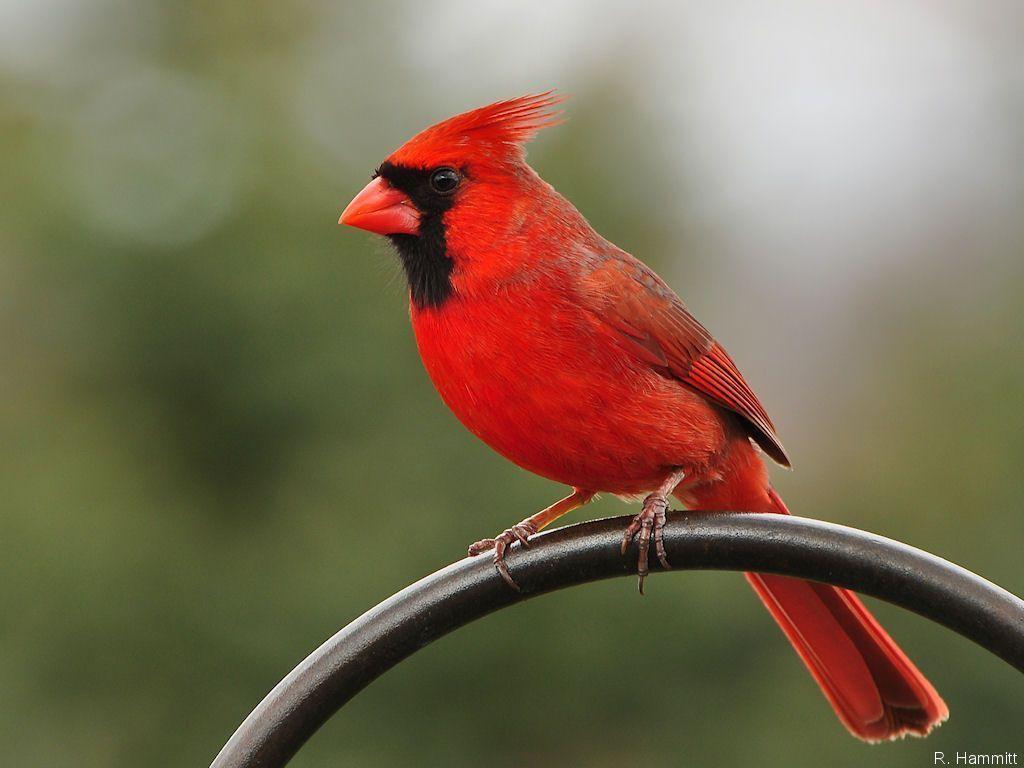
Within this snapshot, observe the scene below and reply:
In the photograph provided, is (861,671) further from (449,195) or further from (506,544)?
(449,195)

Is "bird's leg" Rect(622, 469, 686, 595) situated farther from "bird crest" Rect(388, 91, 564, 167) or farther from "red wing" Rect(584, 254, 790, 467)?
"bird crest" Rect(388, 91, 564, 167)

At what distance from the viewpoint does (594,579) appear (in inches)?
59.2

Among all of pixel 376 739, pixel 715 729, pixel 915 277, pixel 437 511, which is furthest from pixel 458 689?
pixel 915 277

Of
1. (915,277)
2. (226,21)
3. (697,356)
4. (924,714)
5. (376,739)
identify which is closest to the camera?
(924,714)

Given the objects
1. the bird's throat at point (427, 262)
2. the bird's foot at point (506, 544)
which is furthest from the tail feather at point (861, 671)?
the bird's throat at point (427, 262)

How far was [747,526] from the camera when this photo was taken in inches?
56.2

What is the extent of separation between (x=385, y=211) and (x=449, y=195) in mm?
109

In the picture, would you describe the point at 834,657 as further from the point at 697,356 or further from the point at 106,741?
the point at 106,741

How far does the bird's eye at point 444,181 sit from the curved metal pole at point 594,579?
0.75 metres

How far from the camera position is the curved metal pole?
1301mm

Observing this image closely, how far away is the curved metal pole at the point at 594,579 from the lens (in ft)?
4.27

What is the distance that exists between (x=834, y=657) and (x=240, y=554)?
254 cm

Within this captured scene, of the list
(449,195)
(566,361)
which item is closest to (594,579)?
(566,361)

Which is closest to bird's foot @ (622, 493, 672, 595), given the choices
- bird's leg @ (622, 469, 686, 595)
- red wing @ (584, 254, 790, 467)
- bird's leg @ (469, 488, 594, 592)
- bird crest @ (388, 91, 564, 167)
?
bird's leg @ (622, 469, 686, 595)
